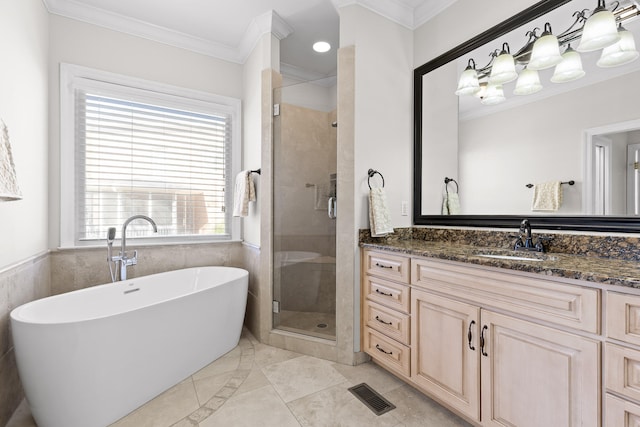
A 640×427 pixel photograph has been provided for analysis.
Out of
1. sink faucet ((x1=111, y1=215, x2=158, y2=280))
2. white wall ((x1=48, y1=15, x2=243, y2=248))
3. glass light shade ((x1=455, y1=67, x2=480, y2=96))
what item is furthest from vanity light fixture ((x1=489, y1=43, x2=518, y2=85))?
sink faucet ((x1=111, y1=215, x2=158, y2=280))

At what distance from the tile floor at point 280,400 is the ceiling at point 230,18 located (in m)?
2.66

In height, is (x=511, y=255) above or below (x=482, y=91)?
below

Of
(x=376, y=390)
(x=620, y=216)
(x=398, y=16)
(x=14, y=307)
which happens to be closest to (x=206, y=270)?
(x=14, y=307)

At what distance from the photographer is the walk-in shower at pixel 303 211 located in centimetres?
238

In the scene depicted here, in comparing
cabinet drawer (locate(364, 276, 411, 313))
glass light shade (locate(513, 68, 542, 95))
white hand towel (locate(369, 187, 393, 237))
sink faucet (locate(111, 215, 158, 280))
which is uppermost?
glass light shade (locate(513, 68, 542, 95))

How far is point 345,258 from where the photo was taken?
2.18 m

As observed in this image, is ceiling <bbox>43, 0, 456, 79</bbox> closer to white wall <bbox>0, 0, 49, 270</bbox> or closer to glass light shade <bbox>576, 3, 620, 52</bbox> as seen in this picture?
white wall <bbox>0, 0, 49, 270</bbox>

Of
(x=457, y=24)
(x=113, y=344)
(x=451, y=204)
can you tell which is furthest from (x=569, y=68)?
(x=113, y=344)

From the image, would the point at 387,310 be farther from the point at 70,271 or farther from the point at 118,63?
the point at 118,63

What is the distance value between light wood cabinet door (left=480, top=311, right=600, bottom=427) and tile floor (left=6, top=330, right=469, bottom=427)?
1.37ft

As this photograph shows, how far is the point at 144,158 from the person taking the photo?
8.76 ft

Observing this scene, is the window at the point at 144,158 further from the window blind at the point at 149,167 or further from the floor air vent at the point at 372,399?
the floor air vent at the point at 372,399

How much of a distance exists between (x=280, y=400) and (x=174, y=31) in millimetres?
3117

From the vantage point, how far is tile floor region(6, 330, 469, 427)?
5.22ft
